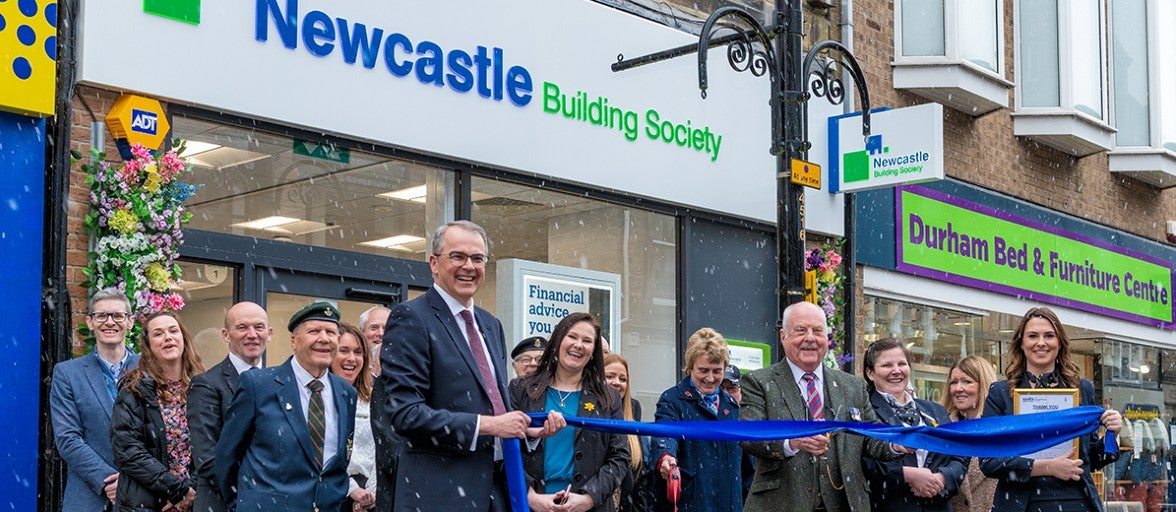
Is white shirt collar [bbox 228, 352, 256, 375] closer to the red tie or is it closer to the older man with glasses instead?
the older man with glasses

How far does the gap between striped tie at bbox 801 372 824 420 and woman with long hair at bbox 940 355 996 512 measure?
2318 millimetres

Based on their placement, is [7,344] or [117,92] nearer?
[7,344]

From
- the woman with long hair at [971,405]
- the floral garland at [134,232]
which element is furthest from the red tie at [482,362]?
the woman with long hair at [971,405]

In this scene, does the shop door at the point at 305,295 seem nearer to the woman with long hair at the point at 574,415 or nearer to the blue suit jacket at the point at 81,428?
the blue suit jacket at the point at 81,428

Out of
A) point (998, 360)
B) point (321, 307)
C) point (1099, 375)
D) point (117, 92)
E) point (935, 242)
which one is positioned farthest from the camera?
point (1099, 375)

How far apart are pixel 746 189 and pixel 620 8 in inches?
88.6

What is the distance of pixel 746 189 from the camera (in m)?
14.4

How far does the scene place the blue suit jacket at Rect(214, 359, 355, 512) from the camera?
686 cm

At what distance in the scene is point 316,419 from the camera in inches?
278

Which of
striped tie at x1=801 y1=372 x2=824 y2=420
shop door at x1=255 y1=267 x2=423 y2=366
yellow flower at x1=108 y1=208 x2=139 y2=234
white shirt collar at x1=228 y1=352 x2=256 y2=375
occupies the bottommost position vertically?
striped tie at x1=801 y1=372 x2=824 y2=420

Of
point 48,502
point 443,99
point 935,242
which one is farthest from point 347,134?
point 935,242

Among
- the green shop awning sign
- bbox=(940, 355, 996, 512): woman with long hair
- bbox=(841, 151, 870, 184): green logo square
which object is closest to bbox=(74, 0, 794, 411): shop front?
bbox=(841, 151, 870, 184): green logo square

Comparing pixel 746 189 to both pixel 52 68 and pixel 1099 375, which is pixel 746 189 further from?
pixel 1099 375

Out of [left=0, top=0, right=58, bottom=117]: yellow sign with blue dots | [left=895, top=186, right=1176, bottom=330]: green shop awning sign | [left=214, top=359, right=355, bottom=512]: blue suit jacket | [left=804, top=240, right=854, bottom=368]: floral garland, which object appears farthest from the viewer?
[left=895, top=186, right=1176, bottom=330]: green shop awning sign
